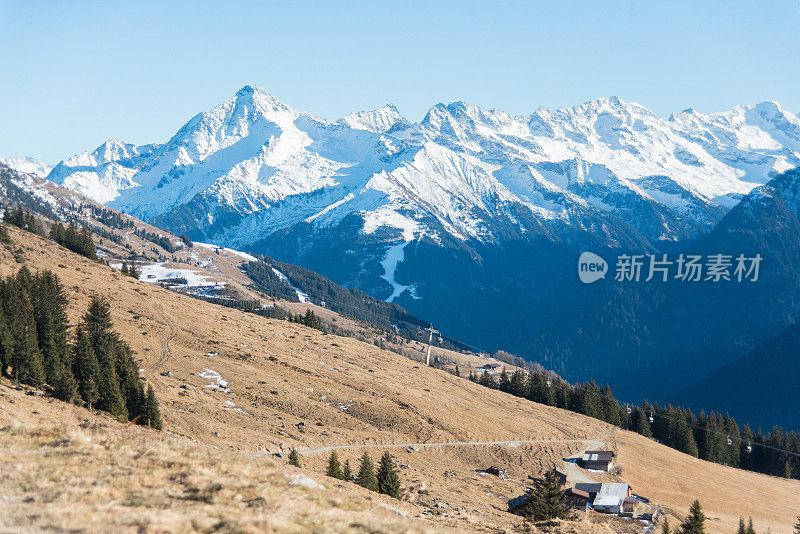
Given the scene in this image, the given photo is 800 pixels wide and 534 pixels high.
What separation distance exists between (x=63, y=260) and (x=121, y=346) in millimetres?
53983

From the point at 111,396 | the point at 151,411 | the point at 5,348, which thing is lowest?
the point at 151,411

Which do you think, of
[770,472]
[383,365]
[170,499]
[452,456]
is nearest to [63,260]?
[383,365]

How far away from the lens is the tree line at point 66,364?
5197 centimetres

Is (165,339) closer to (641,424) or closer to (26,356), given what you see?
(26,356)

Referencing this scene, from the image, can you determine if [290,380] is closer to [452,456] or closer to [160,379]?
[160,379]

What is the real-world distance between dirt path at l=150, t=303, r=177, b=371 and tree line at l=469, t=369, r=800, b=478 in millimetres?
82522

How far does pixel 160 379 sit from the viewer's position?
243ft

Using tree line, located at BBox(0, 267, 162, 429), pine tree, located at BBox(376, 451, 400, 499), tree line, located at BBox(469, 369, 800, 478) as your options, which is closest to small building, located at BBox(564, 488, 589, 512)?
pine tree, located at BBox(376, 451, 400, 499)

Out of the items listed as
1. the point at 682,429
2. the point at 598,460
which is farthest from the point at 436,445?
the point at 682,429

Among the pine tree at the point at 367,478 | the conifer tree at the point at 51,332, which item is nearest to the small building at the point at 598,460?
the pine tree at the point at 367,478

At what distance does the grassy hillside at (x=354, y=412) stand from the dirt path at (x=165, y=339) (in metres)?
0.32

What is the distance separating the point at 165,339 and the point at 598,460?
6879 centimetres

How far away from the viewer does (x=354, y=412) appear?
84.2m

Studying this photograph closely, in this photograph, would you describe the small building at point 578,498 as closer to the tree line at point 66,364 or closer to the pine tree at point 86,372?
the tree line at point 66,364
